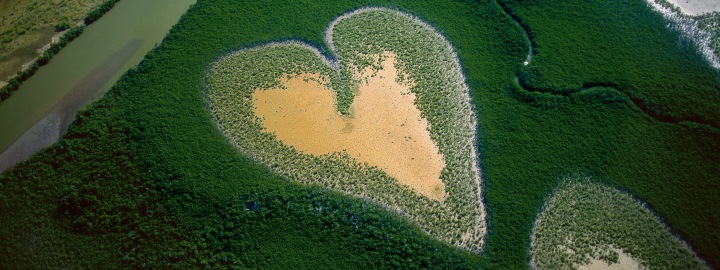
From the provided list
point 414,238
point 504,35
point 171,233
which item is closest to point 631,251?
point 414,238

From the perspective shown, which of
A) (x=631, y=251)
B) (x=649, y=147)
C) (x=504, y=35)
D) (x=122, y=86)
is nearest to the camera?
(x=631, y=251)

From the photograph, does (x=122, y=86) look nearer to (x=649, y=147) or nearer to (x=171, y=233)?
(x=171, y=233)

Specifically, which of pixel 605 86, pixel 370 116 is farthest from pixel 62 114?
pixel 605 86

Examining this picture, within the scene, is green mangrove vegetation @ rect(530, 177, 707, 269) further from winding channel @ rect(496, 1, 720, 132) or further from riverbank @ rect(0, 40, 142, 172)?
riverbank @ rect(0, 40, 142, 172)

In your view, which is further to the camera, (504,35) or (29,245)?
(504,35)

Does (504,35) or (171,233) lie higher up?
(504,35)

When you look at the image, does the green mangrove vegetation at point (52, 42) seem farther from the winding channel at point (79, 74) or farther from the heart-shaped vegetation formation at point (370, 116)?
the heart-shaped vegetation formation at point (370, 116)

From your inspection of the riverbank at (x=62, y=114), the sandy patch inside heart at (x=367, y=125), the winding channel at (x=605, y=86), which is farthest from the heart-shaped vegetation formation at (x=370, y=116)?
the riverbank at (x=62, y=114)
